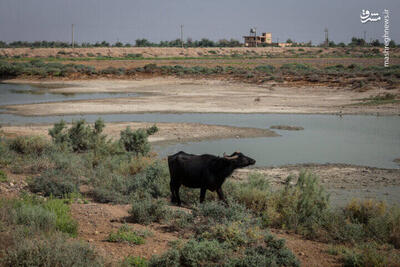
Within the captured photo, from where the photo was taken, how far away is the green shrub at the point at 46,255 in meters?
5.69

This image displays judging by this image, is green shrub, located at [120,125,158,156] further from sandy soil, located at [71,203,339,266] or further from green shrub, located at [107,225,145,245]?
green shrub, located at [107,225,145,245]

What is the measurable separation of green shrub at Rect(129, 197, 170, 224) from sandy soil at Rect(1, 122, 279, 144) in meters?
9.81

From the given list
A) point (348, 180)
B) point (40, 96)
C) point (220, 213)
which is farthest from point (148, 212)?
point (40, 96)

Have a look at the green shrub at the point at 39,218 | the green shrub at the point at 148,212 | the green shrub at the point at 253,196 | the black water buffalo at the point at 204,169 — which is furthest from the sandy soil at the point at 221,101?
the green shrub at the point at 39,218

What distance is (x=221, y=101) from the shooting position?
1264 inches

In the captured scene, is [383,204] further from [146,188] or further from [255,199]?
[146,188]

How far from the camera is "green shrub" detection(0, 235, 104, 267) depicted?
5.69 metres

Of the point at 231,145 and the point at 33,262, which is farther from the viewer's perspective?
the point at 231,145

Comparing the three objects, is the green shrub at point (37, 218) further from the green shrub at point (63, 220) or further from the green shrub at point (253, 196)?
the green shrub at point (253, 196)

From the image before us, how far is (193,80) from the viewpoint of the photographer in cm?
4738

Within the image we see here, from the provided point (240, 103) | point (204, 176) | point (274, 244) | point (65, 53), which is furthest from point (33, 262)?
point (65, 53)

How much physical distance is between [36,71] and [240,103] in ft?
110

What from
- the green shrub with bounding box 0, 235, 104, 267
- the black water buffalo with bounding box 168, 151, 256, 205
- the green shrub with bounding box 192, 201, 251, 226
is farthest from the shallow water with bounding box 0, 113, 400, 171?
the green shrub with bounding box 0, 235, 104, 267

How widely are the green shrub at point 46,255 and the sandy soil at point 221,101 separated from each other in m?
21.7
